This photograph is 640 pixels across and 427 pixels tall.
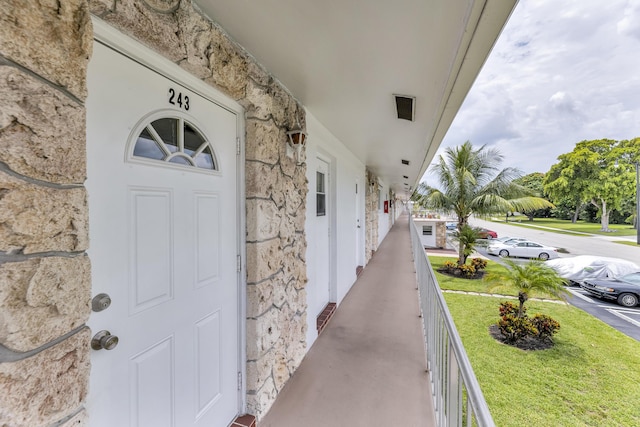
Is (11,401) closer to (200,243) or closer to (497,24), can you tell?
(200,243)

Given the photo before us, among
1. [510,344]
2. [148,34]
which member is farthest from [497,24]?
[510,344]

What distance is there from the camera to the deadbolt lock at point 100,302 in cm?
97

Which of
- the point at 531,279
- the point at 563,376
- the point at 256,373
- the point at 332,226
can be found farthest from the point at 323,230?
the point at 563,376

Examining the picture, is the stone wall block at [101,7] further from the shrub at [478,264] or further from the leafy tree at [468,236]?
the shrub at [478,264]

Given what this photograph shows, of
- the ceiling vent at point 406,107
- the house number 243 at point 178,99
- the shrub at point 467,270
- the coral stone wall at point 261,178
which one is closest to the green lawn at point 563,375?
the shrub at point 467,270

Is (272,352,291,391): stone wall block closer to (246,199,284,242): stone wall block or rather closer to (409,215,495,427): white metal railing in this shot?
(246,199,284,242): stone wall block

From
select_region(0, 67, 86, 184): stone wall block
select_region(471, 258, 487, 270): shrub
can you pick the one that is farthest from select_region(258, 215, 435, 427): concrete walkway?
select_region(471, 258, 487, 270): shrub

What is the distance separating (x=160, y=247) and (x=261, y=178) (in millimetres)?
759

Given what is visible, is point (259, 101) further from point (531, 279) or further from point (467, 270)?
point (467, 270)

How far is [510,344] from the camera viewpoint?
573cm

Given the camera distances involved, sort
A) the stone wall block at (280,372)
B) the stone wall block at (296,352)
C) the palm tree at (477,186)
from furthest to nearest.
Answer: the palm tree at (477,186)
the stone wall block at (296,352)
the stone wall block at (280,372)

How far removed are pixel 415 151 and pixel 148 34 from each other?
3.94m

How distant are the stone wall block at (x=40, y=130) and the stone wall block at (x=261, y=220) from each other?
0.98m

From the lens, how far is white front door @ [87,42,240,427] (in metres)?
1.00
